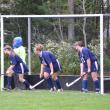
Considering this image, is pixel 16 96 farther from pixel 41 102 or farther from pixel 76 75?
pixel 76 75

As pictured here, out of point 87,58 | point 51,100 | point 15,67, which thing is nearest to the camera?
point 51,100

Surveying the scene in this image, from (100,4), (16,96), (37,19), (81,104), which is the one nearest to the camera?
(81,104)

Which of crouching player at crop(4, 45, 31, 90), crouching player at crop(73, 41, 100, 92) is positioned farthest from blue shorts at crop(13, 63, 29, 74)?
crouching player at crop(73, 41, 100, 92)

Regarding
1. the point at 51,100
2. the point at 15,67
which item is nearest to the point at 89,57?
the point at 15,67

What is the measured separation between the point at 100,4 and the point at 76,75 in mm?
13976

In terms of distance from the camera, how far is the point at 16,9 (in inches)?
1512

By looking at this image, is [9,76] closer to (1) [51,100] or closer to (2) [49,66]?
(2) [49,66]

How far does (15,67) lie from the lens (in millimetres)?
22438

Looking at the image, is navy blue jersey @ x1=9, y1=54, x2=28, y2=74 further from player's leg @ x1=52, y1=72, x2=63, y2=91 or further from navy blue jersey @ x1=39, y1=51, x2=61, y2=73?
player's leg @ x1=52, y1=72, x2=63, y2=91

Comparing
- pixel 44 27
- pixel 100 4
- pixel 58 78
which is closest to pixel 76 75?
pixel 58 78

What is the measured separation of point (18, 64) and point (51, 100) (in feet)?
12.6

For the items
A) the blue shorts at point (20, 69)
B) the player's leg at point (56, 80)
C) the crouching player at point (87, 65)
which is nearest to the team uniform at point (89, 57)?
the crouching player at point (87, 65)

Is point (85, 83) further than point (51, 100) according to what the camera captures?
Yes

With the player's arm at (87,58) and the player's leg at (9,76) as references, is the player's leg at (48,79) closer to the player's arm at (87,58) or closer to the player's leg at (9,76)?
the player's leg at (9,76)
